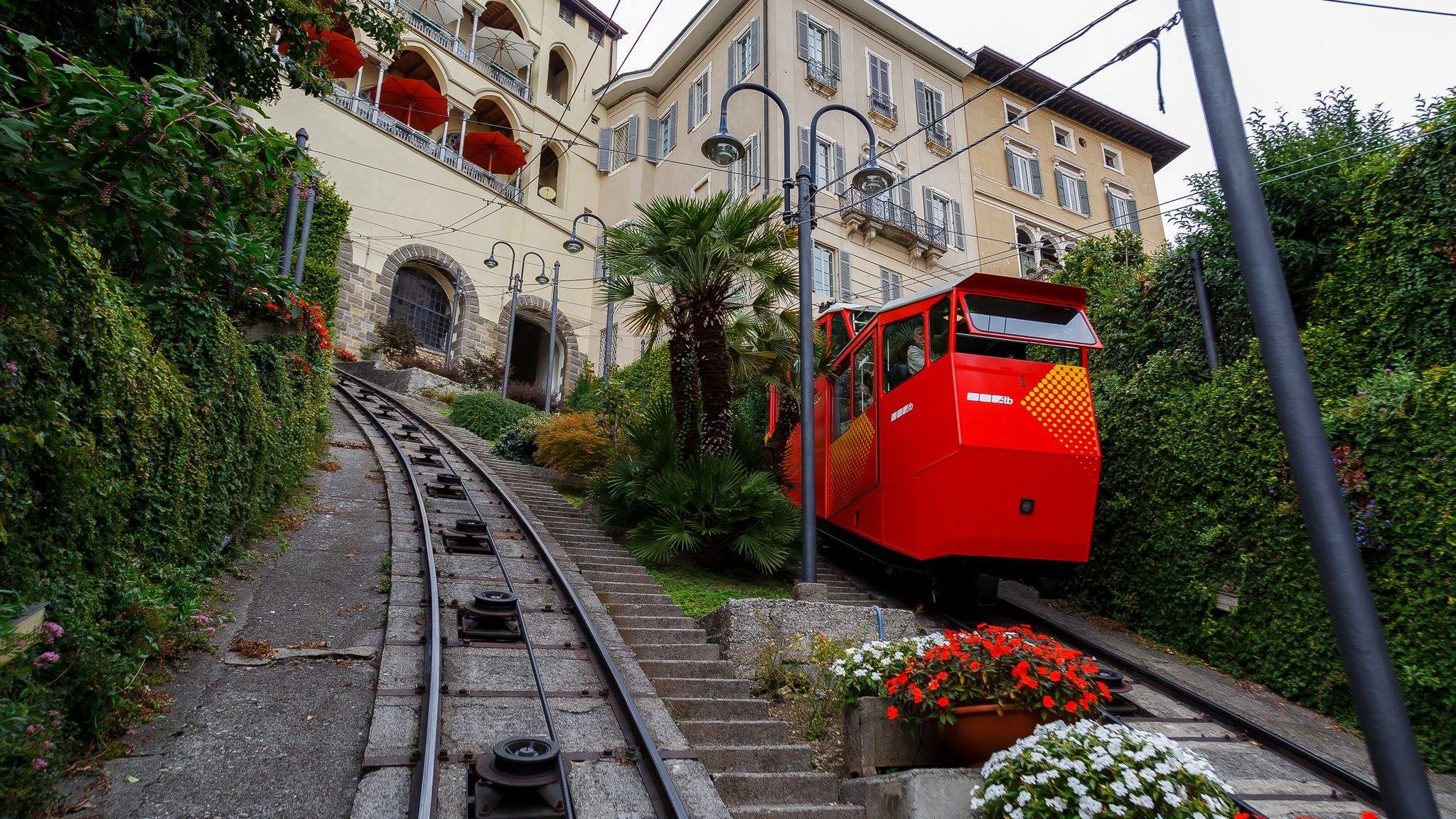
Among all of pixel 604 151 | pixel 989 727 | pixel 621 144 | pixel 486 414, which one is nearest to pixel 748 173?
pixel 486 414

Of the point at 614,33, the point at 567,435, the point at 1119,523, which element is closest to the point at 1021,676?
the point at 1119,523

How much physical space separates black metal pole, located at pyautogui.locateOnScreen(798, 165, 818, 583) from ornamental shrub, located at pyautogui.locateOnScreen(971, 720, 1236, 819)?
15.4 feet

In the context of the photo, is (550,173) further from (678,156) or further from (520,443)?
(520,443)

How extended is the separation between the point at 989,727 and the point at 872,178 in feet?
23.5

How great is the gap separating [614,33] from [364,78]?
13.1 metres

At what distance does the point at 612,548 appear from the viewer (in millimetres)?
10172

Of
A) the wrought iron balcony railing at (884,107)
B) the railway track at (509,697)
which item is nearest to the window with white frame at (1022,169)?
the wrought iron balcony railing at (884,107)

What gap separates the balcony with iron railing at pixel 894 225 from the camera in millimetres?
22312

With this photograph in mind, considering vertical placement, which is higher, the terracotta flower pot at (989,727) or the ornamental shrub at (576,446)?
the ornamental shrub at (576,446)

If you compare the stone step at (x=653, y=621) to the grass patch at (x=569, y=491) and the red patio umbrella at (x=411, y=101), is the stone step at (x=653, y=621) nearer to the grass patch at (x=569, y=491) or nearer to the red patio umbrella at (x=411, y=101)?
the grass patch at (x=569, y=491)

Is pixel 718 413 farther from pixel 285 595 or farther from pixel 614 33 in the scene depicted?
pixel 614 33

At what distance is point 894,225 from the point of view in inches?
893

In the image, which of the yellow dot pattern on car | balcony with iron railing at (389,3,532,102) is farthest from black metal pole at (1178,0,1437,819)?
balcony with iron railing at (389,3,532,102)

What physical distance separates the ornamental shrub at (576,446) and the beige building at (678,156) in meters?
6.89
